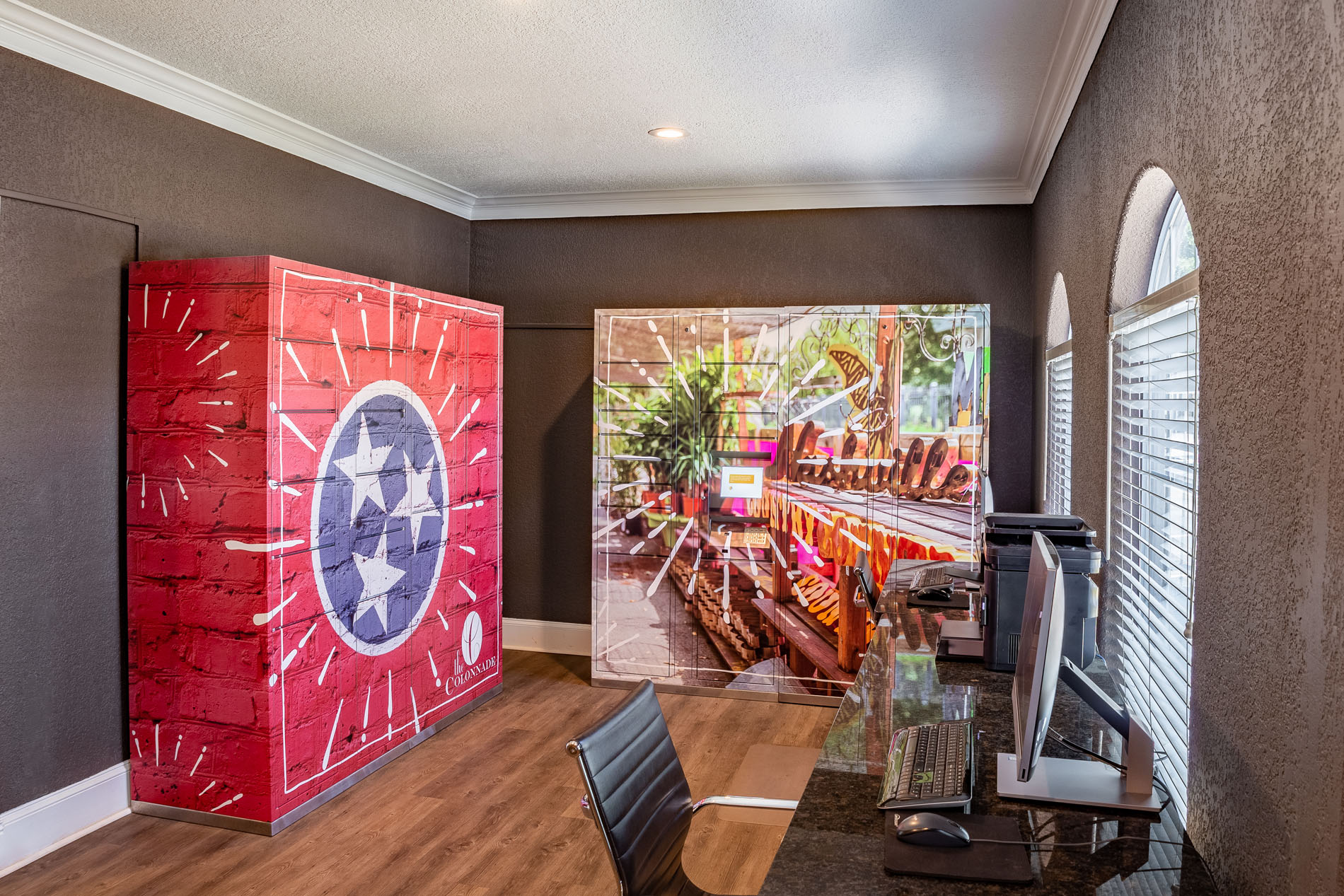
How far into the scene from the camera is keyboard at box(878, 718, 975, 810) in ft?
4.99

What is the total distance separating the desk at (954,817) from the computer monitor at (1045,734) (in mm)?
28

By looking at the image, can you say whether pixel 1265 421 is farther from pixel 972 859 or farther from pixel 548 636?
pixel 548 636

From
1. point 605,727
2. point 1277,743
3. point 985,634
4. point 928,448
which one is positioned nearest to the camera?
point 1277,743

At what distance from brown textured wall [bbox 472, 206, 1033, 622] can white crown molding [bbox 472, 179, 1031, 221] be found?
0.20ft

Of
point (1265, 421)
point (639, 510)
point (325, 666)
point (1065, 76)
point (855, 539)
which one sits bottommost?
point (325, 666)

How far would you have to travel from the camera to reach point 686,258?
5.11 meters

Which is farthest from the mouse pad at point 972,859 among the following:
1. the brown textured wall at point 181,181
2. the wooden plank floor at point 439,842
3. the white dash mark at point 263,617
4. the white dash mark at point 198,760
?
the brown textured wall at point 181,181

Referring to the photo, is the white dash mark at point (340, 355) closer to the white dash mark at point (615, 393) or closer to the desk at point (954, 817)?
the white dash mark at point (615, 393)

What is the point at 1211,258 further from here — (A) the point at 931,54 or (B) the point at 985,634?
(A) the point at 931,54

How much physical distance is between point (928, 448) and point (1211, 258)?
2804mm

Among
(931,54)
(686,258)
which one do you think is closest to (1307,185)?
(931,54)

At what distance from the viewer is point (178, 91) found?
3.32 metres

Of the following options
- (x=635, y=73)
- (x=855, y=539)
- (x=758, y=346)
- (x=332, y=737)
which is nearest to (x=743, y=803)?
(x=332, y=737)

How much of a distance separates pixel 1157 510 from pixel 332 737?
283 cm
